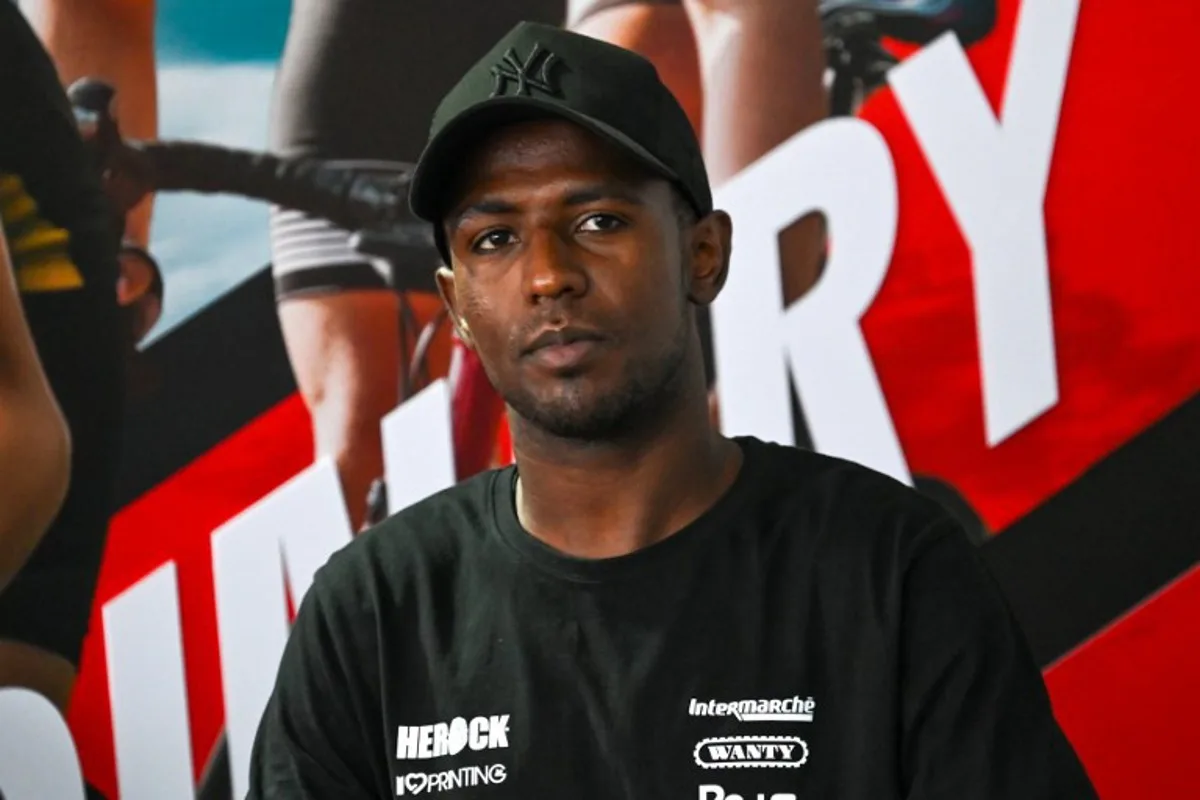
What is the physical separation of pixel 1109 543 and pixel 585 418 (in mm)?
958

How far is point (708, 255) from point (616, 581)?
261mm

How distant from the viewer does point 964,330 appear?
169 cm

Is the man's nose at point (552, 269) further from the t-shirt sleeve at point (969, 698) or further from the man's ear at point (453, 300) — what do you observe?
the t-shirt sleeve at point (969, 698)

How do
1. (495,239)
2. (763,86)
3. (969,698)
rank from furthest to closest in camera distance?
(763,86) < (495,239) < (969,698)

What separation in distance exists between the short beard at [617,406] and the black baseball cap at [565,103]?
131 millimetres

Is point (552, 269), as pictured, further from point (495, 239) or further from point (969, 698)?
point (969, 698)

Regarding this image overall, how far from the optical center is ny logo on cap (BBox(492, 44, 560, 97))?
936mm

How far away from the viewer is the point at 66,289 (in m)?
1.95

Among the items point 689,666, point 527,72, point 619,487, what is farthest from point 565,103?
A: point 689,666

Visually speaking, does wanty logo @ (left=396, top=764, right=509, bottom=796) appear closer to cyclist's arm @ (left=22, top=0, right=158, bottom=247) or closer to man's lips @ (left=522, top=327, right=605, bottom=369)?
man's lips @ (left=522, top=327, right=605, bottom=369)

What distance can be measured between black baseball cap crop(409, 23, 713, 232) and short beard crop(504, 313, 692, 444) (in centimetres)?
13

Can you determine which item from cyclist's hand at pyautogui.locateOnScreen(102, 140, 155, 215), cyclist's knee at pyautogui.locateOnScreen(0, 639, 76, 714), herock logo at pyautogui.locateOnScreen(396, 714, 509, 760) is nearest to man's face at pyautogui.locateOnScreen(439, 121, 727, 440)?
herock logo at pyautogui.locateOnScreen(396, 714, 509, 760)

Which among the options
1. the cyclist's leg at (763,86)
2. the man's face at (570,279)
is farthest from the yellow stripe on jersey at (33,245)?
the man's face at (570,279)

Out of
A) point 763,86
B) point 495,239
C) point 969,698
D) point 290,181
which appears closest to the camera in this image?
point 969,698
